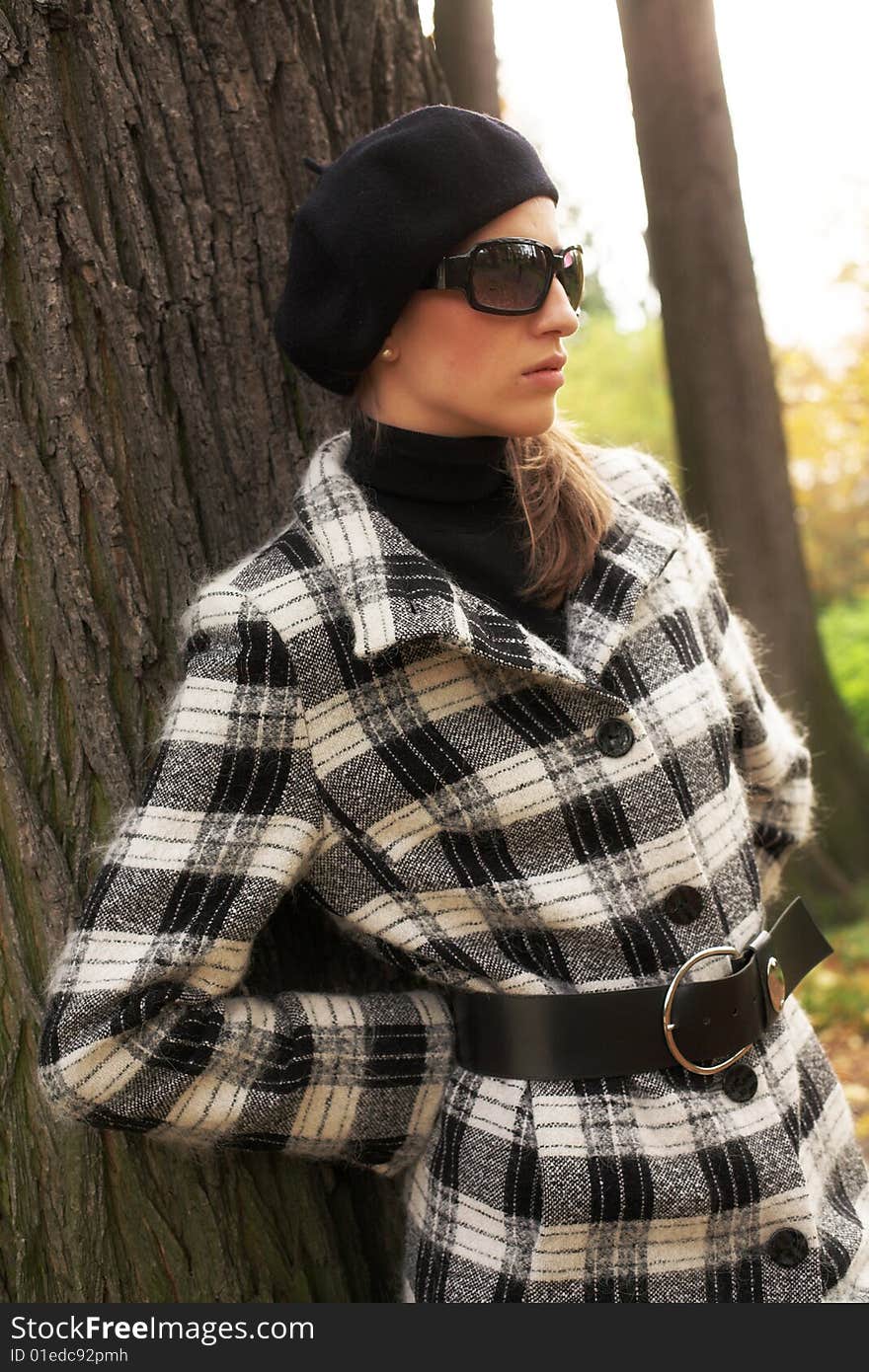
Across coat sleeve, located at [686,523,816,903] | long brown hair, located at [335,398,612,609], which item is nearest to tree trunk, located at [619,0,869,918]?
coat sleeve, located at [686,523,816,903]

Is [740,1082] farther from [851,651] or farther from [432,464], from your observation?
[851,651]

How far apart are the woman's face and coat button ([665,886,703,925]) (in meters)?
0.72

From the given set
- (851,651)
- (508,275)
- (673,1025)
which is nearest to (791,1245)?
(673,1025)

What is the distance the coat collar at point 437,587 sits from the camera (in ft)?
6.18

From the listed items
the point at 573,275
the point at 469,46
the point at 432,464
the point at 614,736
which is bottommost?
the point at 614,736

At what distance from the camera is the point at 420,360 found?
2.04m

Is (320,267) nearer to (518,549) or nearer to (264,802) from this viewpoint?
(518,549)

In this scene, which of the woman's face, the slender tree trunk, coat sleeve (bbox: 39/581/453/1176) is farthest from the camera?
the slender tree trunk

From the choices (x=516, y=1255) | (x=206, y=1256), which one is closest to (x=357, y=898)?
(x=516, y=1255)

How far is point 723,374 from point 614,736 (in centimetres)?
453

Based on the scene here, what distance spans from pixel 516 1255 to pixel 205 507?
129 cm

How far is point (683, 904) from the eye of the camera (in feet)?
6.40

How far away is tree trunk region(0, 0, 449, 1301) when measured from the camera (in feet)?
7.00

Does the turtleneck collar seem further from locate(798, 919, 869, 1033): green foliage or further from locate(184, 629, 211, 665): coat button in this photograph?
locate(798, 919, 869, 1033): green foliage
